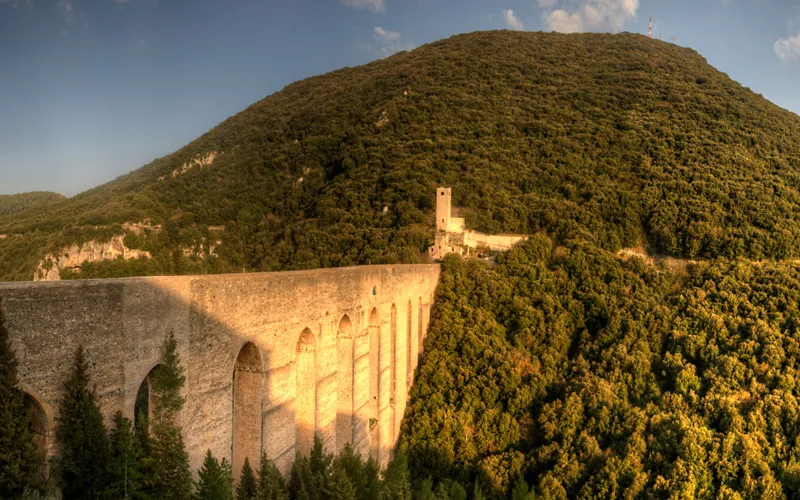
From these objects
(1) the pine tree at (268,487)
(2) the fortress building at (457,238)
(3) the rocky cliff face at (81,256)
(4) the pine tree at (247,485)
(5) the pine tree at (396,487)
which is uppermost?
(2) the fortress building at (457,238)

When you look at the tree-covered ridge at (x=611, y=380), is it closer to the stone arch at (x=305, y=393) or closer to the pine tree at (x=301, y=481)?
the stone arch at (x=305, y=393)

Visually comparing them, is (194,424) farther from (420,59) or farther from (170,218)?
(420,59)

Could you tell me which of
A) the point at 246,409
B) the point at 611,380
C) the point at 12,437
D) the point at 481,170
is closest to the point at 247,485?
the point at 246,409

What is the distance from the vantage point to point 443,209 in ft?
83.9

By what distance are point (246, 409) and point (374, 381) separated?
626 centimetres

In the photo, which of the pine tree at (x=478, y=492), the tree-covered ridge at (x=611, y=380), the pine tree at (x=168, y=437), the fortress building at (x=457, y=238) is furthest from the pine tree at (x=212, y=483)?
the fortress building at (x=457, y=238)

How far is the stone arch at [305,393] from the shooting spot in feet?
35.0

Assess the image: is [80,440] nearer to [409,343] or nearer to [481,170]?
[409,343]

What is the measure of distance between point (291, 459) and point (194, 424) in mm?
3342

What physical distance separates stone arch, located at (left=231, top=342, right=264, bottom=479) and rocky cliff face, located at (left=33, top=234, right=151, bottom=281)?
80.7 feet

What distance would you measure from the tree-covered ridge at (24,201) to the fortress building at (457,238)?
4312 cm

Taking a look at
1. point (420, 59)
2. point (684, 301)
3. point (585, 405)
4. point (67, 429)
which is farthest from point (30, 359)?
point (420, 59)

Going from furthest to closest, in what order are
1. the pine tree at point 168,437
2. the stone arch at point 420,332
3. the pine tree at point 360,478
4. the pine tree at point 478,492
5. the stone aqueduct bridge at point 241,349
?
the stone arch at point 420,332
the pine tree at point 478,492
the pine tree at point 360,478
the pine tree at point 168,437
the stone aqueduct bridge at point 241,349

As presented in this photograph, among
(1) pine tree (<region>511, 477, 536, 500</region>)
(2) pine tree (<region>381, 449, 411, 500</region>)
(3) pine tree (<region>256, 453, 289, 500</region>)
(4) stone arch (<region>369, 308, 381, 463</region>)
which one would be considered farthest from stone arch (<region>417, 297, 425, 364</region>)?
(3) pine tree (<region>256, 453, 289, 500</region>)
